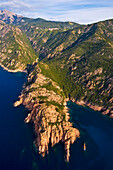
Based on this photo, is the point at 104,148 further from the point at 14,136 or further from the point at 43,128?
the point at 14,136

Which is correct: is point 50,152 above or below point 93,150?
above

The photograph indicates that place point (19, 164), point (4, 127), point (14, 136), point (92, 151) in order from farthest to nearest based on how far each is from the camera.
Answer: point (4, 127) < point (14, 136) < point (92, 151) < point (19, 164)

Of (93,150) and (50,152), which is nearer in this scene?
(50,152)

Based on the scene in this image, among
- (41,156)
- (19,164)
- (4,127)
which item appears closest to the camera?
(19,164)

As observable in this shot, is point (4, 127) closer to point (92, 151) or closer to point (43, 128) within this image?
point (43, 128)

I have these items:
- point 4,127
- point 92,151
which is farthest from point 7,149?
point 92,151

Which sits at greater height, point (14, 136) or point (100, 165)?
point (14, 136)

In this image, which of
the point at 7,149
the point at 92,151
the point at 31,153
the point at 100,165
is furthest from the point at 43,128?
the point at 100,165

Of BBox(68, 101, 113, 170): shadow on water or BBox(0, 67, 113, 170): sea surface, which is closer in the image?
BBox(0, 67, 113, 170): sea surface

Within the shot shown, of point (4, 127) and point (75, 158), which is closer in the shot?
point (75, 158)

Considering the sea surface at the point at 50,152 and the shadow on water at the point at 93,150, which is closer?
the sea surface at the point at 50,152
